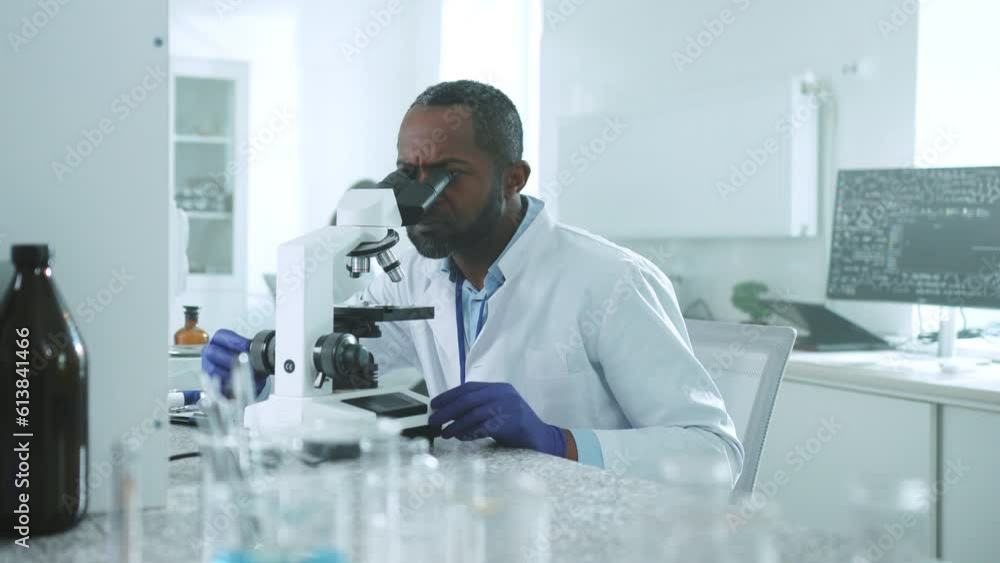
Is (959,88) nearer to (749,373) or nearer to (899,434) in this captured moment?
(899,434)

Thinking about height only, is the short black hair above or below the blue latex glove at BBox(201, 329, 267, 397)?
above

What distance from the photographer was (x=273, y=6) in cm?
562

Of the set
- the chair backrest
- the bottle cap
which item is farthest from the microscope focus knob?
the chair backrest

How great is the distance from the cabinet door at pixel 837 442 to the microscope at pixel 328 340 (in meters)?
1.36

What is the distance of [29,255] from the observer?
32.1 inches

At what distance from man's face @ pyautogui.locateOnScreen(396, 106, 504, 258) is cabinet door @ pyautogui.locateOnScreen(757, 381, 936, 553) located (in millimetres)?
1091

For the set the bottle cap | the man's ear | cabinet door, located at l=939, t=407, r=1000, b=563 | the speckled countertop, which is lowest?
cabinet door, located at l=939, t=407, r=1000, b=563

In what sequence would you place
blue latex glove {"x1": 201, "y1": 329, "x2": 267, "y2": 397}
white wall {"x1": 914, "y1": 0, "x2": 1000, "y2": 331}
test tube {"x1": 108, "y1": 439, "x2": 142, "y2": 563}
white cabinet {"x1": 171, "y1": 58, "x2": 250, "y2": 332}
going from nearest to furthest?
1. test tube {"x1": 108, "y1": 439, "x2": 142, "y2": 563}
2. blue latex glove {"x1": 201, "y1": 329, "x2": 267, "y2": 397}
3. white wall {"x1": 914, "y1": 0, "x2": 1000, "y2": 331}
4. white cabinet {"x1": 171, "y1": 58, "x2": 250, "y2": 332}

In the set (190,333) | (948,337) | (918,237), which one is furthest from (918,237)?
(190,333)

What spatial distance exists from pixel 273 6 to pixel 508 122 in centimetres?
421

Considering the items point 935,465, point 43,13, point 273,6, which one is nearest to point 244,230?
point 273,6

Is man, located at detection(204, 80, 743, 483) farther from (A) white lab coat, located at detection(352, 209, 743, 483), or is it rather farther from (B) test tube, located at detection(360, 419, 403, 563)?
(B) test tube, located at detection(360, 419, 403, 563)

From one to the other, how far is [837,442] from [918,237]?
0.66 metres

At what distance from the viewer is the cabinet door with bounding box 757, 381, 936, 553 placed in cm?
244
